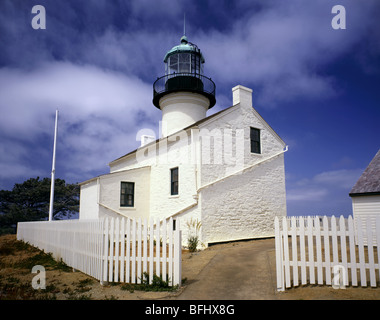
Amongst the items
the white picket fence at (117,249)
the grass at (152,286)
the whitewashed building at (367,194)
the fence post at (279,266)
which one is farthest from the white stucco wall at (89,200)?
the whitewashed building at (367,194)

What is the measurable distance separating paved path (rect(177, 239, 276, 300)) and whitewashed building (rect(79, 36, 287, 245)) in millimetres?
3736

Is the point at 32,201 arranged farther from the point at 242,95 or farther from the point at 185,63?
the point at 242,95

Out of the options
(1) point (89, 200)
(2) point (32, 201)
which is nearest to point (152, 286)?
(1) point (89, 200)

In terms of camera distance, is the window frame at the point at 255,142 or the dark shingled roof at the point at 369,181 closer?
the dark shingled roof at the point at 369,181

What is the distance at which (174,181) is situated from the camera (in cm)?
1477

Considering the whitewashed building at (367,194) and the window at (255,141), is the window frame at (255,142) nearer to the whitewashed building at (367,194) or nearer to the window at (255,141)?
the window at (255,141)

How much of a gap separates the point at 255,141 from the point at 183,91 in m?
5.75

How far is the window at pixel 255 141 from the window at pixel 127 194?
22.5 feet

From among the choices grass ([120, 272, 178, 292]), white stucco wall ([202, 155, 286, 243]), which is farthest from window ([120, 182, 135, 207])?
grass ([120, 272, 178, 292])

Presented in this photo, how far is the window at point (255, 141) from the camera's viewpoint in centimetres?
1530

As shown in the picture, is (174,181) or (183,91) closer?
(174,181)

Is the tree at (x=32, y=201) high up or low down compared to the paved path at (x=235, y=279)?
up
